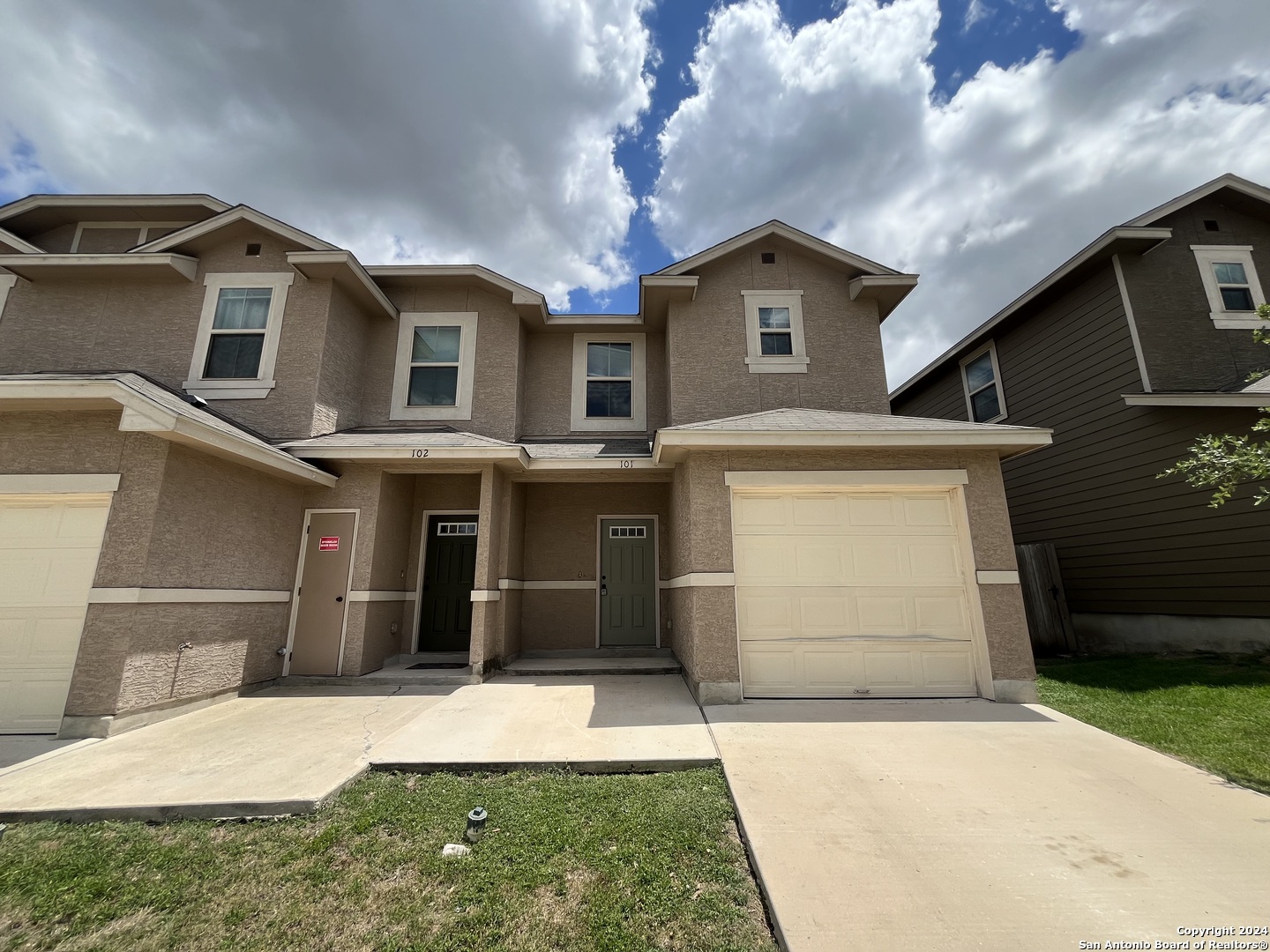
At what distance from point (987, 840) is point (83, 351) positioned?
1237 cm

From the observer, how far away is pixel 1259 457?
3.99 meters

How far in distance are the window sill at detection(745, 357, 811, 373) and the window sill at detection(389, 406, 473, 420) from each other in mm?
4933

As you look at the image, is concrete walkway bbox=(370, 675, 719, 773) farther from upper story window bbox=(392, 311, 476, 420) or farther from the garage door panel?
upper story window bbox=(392, 311, 476, 420)

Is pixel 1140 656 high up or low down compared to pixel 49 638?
down

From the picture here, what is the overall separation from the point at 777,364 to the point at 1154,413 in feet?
19.2

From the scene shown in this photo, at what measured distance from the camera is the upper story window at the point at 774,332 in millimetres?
8305

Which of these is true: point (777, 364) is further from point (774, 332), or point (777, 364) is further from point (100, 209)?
point (100, 209)

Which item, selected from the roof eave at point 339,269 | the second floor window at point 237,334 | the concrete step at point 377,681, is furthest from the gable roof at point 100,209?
the concrete step at point 377,681

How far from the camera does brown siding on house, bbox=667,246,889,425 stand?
8.16 metres

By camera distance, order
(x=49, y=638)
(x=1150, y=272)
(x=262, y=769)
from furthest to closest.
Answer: (x=1150, y=272) < (x=49, y=638) < (x=262, y=769)

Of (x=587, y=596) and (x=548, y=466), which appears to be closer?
(x=548, y=466)

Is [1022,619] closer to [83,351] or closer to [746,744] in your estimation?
[746,744]

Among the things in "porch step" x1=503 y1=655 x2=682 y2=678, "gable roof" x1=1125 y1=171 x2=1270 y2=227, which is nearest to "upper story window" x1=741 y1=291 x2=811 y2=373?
"porch step" x1=503 y1=655 x2=682 y2=678

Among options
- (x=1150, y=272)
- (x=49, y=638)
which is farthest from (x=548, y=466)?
(x=1150, y=272)
